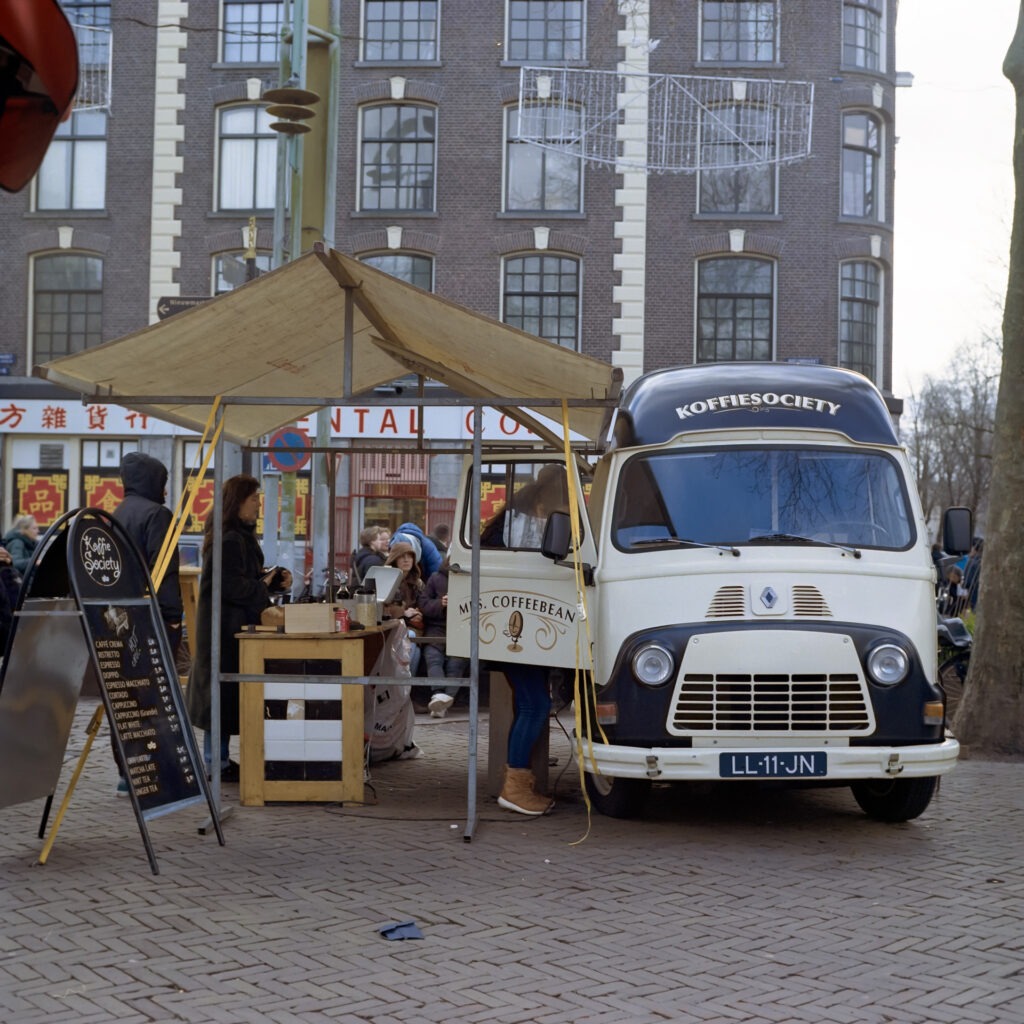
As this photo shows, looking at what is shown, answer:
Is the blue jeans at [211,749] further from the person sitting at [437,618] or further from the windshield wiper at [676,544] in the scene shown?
the person sitting at [437,618]

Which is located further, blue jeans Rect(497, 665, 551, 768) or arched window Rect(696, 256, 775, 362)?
arched window Rect(696, 256, 775, 362)

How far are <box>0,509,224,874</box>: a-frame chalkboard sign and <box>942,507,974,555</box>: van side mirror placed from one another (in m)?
4.40

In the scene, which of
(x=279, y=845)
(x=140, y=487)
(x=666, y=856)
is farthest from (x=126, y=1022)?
(x=140, y=487)

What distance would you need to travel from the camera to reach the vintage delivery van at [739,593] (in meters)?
7.39

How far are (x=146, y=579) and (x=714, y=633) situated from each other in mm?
2874

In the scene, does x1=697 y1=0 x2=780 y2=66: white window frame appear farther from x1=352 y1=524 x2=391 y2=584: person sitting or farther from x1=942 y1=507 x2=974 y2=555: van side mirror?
x1=942 y1=507 x2=974 y2=555: van side mirror

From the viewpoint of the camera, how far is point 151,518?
8586 millimetres

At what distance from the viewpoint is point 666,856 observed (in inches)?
284

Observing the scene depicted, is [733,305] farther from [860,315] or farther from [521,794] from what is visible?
[521,794]

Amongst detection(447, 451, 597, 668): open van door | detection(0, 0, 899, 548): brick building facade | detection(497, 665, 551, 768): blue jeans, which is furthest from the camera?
detection(0, 0, 899, 548): brick building facade

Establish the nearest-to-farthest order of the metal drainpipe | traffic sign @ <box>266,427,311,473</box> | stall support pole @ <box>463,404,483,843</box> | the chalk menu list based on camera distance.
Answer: the chalk menu list → stall support pole @ <box>463,404,483,843</box> → traffic sign @ <box>266,427,311,473</box> → the metal drainpipe

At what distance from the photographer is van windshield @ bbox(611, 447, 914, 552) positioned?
809 cm

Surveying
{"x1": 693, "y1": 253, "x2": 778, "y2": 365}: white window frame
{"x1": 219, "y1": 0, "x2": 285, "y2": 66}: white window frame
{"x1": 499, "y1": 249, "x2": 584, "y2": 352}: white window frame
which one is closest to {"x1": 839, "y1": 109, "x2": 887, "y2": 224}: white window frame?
{"x1": 693, "y1": 253, "x2": 778, "y2": 365}: white window frame

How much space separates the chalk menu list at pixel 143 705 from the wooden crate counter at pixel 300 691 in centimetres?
108
